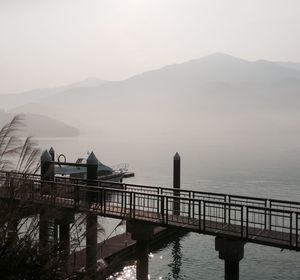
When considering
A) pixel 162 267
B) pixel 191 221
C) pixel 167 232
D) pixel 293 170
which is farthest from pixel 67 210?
pixel 293 170

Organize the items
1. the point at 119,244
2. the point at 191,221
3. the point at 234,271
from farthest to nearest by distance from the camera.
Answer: the point at 119,244, the point at 191,221, the point at 234,271

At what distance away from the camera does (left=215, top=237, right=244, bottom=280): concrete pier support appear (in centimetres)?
1335

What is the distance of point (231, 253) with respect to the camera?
13.4 m

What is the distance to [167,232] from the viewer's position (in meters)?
28.8

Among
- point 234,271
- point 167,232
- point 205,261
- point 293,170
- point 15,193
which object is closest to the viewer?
point 15,193

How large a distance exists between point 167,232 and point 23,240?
22211mm

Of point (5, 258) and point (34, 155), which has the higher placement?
point (34, 155)

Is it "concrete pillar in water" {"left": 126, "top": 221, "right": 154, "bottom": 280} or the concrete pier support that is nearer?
the concrete pier support

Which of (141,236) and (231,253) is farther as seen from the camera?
(141,236)

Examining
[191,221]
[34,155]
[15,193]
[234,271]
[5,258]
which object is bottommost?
[234,271]

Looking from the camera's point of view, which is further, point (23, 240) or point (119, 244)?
point (119, 244)

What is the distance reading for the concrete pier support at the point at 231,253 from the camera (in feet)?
43.8

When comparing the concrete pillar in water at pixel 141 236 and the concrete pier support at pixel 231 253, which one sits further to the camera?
the concrete pillar in water at pixel 141 236

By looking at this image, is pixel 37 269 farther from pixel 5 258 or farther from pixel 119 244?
pixel 119 244
